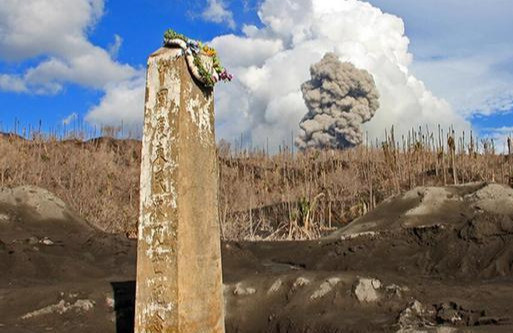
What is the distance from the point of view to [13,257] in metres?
11.9

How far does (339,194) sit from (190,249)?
2207 cm

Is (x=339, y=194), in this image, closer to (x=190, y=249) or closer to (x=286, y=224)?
(x=286, y=224)

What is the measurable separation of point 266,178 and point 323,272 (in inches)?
913

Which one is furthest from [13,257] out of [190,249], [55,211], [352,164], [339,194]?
[352,164]

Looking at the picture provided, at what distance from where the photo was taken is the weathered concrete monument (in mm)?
5891

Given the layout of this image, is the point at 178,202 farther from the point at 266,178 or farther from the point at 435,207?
the point at 266,178

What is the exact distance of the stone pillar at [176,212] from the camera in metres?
5.89

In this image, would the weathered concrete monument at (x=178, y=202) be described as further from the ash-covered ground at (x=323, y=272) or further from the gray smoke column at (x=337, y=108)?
the gray smoke column at (x=337, y=108)

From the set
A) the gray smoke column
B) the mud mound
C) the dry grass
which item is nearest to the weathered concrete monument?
the mud mound

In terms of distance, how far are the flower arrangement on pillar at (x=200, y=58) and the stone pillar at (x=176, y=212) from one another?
0.08m

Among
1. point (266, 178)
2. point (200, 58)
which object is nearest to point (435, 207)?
point (200, 58)

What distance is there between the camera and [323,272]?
8773mm

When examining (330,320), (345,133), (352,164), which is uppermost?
(345,133)

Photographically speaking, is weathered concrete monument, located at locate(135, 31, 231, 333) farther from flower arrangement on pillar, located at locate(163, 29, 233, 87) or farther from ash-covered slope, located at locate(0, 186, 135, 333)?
ash-covered slope, located at locate(0, 186, 135, 333)
